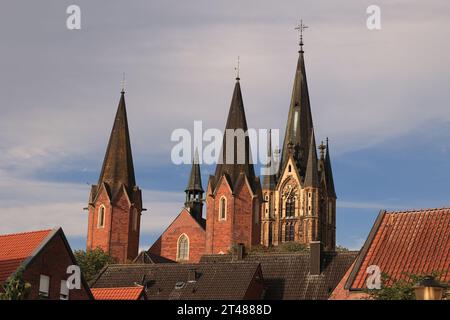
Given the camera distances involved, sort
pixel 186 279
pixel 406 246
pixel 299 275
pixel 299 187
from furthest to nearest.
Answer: pixel 299 187 → pixel 299 275 → pixel 186 279 → pixel 406 246

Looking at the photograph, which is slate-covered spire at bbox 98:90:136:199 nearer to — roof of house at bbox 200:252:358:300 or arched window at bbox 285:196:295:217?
arched window at bbox 285:196:295:217

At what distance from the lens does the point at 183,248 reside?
104 metres

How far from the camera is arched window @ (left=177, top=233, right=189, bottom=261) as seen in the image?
103 metres

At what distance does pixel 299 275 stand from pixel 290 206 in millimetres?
62743

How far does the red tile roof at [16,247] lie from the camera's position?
104ft

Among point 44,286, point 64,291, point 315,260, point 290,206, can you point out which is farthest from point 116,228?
point 44,286

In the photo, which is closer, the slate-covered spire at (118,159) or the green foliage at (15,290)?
the green foliage at (15,290)

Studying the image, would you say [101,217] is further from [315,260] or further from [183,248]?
[315,260]

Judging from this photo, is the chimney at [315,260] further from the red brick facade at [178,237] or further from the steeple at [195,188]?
the steeple at [195,188]

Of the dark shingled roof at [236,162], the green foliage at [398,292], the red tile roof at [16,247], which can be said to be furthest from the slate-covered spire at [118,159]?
the green foliage at [398,292]

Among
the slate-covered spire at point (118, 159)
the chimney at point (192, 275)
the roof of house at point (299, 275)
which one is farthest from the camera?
the slate-covered spire at point (118, 159)

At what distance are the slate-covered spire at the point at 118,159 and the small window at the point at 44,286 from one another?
66106 mm

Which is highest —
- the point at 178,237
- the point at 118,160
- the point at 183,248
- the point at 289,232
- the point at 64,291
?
the point at 118,160

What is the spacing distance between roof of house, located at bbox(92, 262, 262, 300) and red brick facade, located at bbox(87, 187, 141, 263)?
130ft
